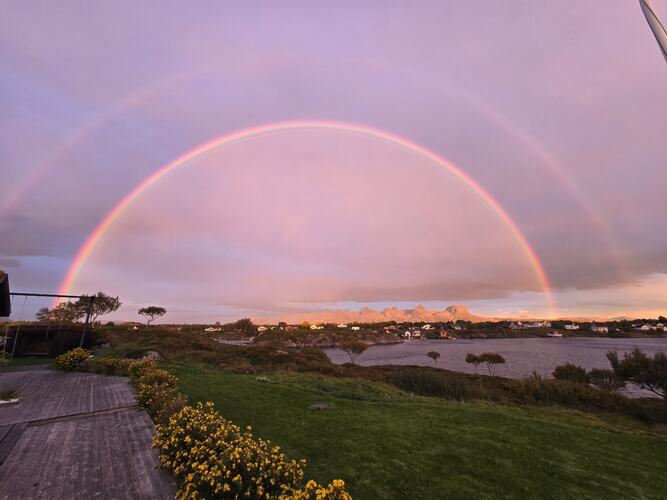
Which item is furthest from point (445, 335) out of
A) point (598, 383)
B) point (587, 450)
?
point (587, 450)

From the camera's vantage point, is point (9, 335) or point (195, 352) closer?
point (9, 335)

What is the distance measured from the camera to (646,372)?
2739cm

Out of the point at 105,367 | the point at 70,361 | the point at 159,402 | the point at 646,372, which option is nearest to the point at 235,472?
the point at 159,402

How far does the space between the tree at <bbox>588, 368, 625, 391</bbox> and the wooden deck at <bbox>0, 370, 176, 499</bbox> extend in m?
41.3

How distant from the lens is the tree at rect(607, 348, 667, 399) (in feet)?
86.5

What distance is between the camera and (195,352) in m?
34.8

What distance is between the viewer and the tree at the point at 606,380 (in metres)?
32.2

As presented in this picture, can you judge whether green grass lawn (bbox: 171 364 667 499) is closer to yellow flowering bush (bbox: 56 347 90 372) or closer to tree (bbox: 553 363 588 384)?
yellow flowering bush (bbox: 56 347 90 372)

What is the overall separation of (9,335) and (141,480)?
34006 millimetres

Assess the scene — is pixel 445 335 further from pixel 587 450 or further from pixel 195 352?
pixel 587 450

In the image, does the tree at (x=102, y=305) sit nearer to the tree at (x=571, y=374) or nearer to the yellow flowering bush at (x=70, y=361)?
the yellow flowering bush at (x=70, y=361)

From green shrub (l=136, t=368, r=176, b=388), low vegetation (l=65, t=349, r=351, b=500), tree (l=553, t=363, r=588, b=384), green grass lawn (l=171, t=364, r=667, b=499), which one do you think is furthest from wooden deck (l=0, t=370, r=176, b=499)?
tree (l=553, t=363, r=588, b=384)

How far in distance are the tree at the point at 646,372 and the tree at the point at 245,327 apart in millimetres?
114794

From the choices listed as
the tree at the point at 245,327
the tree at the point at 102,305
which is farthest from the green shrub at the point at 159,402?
the tree at the point at 245,327
